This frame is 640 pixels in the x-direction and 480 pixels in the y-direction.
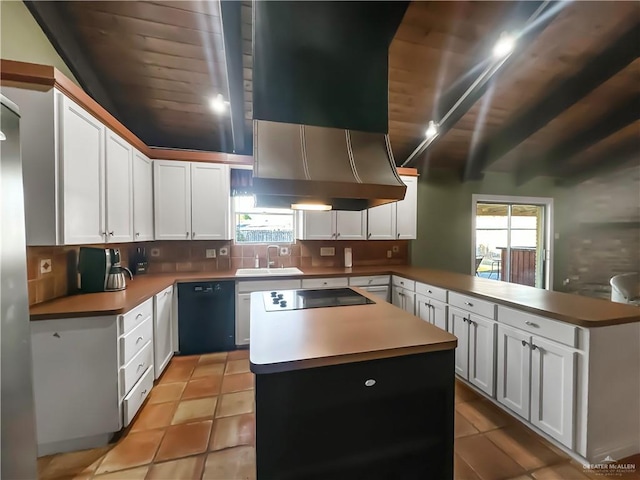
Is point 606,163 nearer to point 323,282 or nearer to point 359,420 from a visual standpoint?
point 323,282

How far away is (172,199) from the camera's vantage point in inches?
125

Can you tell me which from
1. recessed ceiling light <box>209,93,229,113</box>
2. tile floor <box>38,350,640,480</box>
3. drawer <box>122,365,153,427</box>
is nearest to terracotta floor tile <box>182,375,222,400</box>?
tile floor <box>38,350,640,480</box>

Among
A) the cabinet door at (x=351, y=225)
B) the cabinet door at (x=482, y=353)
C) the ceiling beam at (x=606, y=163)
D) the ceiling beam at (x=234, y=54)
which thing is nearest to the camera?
the ceiling beam at (x=234, y=54)

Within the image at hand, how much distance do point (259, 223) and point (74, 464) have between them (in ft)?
8.93

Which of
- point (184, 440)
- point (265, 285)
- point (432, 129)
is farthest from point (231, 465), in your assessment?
point (432, 129)

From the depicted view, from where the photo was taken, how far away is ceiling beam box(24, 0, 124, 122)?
2.05m

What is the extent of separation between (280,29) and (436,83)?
2164mm

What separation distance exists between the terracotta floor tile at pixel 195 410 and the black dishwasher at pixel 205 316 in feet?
→ 2.77

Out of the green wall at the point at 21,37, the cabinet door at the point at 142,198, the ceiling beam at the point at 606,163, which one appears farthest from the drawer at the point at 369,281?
the ceiling beam at the point at 606,163

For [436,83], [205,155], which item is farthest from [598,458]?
[205,155]

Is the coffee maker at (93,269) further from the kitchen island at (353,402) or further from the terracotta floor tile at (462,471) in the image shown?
the terracotta floor tile at (462,471)

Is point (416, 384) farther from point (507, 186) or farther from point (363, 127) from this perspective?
point (507, 186)

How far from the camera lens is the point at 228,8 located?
2.01 m

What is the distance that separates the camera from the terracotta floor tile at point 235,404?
2.12m
